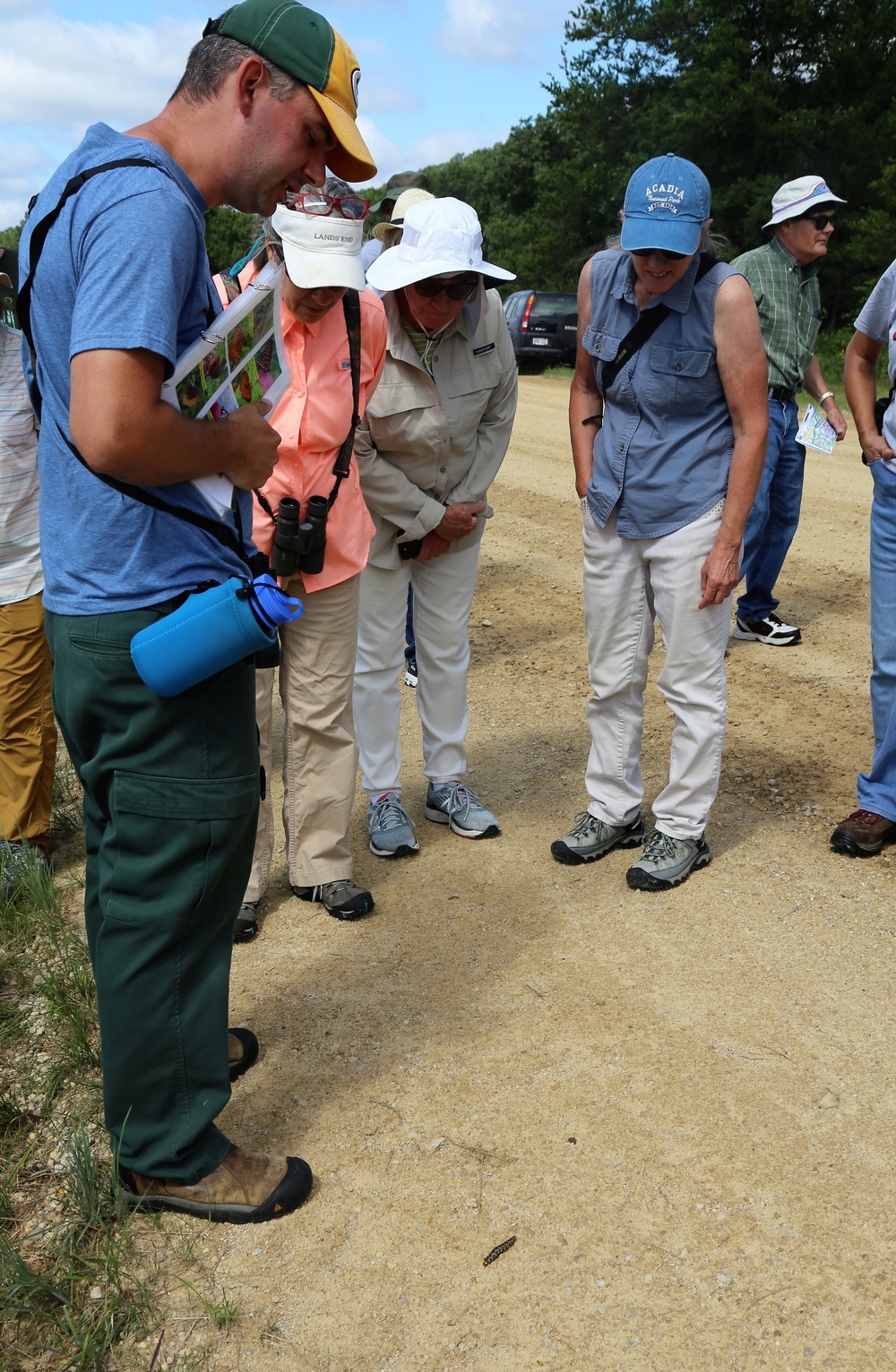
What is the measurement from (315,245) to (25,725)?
221 centimetres

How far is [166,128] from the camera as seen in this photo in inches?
85.7

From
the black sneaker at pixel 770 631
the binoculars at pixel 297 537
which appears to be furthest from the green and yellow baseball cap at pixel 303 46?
the black sneaker at pixel 770 631

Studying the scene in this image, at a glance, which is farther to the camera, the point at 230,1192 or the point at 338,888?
the point at 338,888

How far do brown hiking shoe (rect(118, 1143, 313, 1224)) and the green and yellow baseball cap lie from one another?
2.15m

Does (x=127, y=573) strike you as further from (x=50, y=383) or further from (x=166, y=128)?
(x=166, y=128)

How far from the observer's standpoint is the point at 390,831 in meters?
4.49

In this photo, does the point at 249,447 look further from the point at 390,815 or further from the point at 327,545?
the point at 390,815

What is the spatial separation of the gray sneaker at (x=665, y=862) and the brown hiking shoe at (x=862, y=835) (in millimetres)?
516

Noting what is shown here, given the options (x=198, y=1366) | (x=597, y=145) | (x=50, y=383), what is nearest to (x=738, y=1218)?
(x=198, y=1366)

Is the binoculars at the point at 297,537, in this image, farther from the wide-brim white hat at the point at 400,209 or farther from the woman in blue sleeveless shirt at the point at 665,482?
the wide-brim white hat at the point at 400,209

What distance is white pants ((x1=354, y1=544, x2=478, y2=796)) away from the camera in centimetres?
441

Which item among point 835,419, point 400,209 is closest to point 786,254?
point 835,419

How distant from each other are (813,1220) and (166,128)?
259cm

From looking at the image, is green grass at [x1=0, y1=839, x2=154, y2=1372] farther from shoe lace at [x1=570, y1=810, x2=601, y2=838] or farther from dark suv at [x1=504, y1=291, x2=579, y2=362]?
dark suv at [x1=504, y1=291, x2=579, y2=362]
